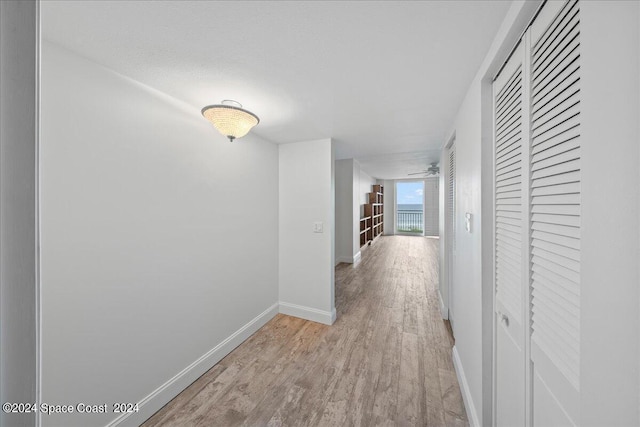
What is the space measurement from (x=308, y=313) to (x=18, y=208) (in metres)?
2.65

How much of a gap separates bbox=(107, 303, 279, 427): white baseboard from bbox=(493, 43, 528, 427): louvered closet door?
2.03 metres

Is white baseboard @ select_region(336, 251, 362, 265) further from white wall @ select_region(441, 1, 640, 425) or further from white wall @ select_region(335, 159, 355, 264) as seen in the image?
white wall @ select_region(441, 1, 640, 425)

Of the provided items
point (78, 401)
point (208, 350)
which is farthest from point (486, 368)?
point (78, 401)

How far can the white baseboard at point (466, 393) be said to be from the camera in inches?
52.6

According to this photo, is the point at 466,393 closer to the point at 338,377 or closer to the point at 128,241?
the point at 338,377

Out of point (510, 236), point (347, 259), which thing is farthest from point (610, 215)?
point (347, 259)

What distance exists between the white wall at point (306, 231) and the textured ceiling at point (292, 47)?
91 centimetres

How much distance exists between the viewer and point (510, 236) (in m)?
1.03

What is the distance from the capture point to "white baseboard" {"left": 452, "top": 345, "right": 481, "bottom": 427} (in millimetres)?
1336

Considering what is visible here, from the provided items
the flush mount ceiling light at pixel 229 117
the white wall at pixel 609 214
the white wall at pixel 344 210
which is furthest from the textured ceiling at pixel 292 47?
the white wall at pixel 344 210

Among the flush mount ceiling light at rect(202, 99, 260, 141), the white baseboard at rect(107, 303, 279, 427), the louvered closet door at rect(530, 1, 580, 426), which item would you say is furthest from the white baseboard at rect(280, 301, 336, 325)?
the flush mount ceiling light at rect(202, 99, 260, 141)

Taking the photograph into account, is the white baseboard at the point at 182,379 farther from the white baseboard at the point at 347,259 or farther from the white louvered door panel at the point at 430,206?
the white louvered door panel at the point at 430,206

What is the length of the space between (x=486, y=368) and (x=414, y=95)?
5.80 ft

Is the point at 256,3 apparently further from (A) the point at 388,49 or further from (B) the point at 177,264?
(B) the point at 177,264
